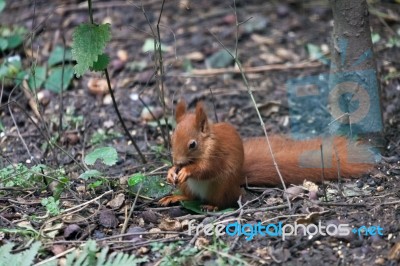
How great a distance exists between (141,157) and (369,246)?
168 centimetres

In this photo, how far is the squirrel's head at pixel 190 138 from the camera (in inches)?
151

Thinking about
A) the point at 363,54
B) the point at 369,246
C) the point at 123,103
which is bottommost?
the point at 369,246

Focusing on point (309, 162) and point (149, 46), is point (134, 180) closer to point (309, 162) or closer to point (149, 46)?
point (309, 162)

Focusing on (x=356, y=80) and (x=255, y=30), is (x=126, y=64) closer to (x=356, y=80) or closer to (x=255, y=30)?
(x=255, y=30)

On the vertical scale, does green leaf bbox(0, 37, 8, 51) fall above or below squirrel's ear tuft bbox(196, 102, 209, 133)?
above

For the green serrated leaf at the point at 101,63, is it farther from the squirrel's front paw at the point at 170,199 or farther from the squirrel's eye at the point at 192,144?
the squirrel's front paw at the point at 170,199

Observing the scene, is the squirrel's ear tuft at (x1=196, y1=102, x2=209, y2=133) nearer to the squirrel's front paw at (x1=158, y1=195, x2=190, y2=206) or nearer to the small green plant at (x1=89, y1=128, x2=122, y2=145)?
the squirrel's front paw at (x1=158, y1=195, x2=190, y2=206)

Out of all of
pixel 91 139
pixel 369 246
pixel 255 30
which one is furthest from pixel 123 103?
pixel 369 246

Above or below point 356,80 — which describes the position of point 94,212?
below

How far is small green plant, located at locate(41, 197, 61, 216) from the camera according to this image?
3840 mm

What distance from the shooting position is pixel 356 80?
4398 mm

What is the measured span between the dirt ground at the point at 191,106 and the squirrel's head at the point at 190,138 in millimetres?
316

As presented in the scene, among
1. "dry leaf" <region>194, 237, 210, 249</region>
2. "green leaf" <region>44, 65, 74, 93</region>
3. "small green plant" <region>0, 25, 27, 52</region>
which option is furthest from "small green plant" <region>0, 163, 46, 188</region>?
"small green plant" <region>0, 25, 27, 52</region>

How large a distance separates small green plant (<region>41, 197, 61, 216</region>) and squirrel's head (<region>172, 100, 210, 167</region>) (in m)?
0.65
